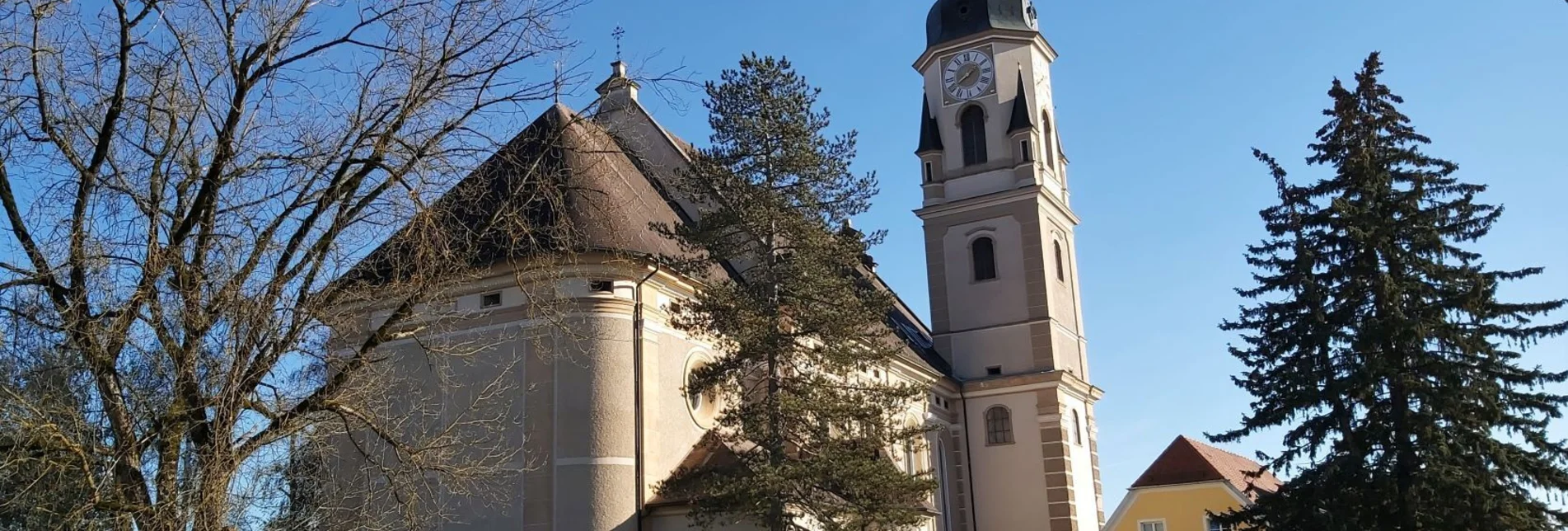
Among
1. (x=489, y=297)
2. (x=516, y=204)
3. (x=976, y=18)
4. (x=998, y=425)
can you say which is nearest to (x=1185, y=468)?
(x=998, y=425)

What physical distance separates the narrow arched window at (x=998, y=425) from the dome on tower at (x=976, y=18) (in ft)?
32.5

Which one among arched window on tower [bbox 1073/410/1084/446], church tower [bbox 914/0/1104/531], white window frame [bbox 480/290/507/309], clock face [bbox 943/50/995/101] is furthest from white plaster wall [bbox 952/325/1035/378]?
white window frame [bbox 480/290/507/309]

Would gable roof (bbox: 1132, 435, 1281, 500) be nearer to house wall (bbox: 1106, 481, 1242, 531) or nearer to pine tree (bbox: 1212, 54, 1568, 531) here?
house wall (bbox: 1106, 481, 1242, 531)

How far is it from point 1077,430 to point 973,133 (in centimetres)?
809

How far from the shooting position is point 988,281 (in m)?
34.9

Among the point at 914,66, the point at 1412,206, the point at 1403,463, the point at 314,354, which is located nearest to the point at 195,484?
the point at 314,354

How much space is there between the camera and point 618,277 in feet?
70.2

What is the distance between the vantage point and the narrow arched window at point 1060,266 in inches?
1403

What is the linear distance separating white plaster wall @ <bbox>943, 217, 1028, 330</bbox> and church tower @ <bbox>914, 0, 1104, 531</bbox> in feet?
0.10

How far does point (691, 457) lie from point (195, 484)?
13.7m

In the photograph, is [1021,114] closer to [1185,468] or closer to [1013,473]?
[1013,473]

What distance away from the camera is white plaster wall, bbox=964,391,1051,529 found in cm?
3303

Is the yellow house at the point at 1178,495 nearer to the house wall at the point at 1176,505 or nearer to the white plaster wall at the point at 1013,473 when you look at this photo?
the house wall at the point at 1176,505

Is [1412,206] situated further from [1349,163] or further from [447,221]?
Answer: [447,221]
